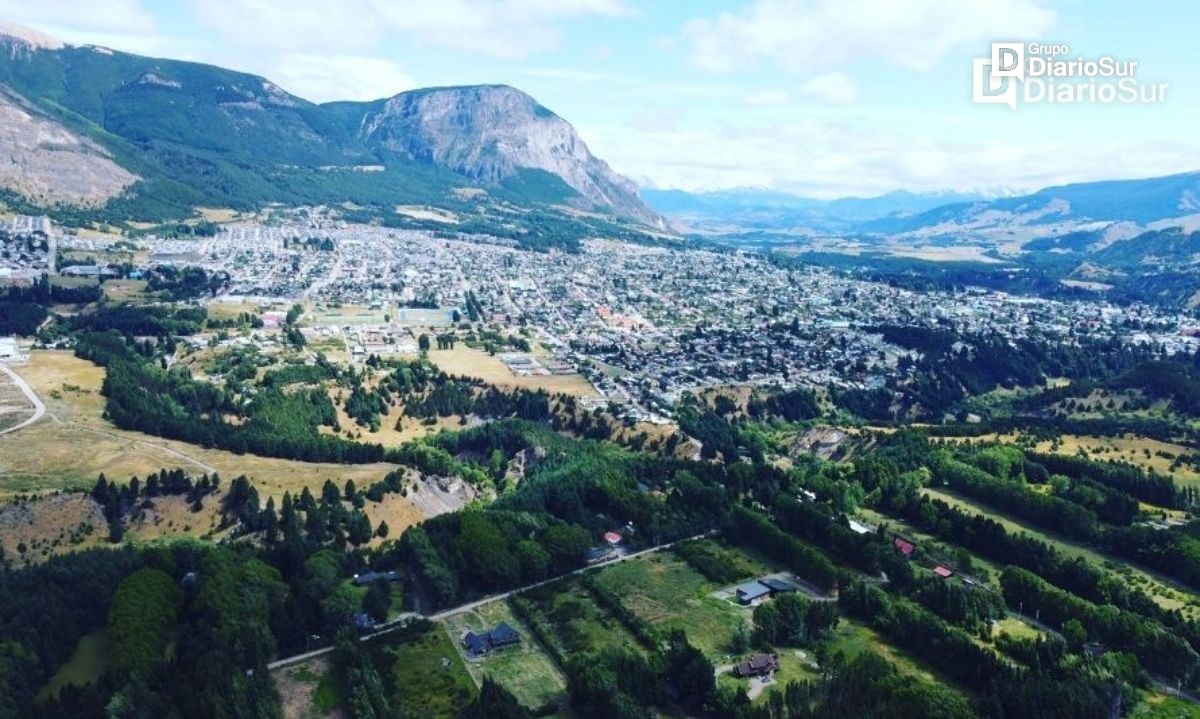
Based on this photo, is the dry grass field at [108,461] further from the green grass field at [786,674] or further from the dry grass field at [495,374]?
the dry grass field at [495,374]

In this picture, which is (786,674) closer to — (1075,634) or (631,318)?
(1075,634)

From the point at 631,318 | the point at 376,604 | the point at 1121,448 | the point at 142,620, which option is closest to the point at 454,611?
the point at 376,604

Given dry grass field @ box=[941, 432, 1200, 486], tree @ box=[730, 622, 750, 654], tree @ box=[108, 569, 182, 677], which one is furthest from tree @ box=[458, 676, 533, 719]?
dry grass field @ box=[941, 432, 1200, 486]

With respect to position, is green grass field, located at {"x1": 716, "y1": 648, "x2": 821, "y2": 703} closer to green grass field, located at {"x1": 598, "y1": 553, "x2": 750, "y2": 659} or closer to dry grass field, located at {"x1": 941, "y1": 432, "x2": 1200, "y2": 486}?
green grass field, located at {"x1": 598, "y1": 553, "x2": 750, "y2": 659}

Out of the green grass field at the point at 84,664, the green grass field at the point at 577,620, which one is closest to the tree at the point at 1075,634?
the green grass field at the point at 577,620

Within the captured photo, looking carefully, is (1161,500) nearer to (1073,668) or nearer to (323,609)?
(1073,668)

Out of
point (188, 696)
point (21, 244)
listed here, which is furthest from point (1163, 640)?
point (21, 244)

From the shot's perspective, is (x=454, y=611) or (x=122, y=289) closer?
(x=454, y=611)
